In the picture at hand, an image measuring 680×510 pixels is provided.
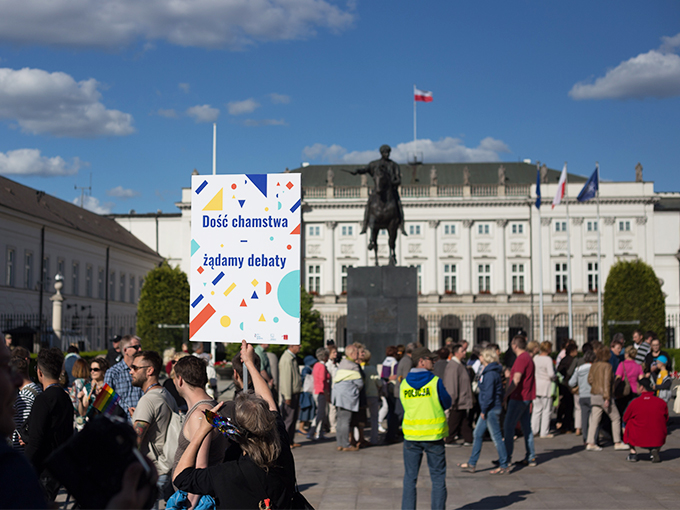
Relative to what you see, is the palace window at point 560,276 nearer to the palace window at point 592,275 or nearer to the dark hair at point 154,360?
the palace window at point 592,275

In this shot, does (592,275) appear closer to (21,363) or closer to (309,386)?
(309,386)

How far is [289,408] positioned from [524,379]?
169 inches

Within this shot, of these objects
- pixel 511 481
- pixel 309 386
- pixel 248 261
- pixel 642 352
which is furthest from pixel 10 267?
pixel 248 261

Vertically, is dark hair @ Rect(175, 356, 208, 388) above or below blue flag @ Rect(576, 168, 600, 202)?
below

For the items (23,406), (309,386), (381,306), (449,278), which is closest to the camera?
(23,406)

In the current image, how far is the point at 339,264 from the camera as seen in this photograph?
6994 cm

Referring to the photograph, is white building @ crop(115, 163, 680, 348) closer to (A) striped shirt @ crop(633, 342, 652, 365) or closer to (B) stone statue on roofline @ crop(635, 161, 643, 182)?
(B) stone statue on roofline @ crop(635, 161, 643, 182)

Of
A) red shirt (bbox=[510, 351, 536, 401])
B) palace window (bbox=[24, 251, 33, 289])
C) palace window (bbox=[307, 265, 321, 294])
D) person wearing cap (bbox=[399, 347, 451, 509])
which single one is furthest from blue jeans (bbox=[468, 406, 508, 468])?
palace window (bbox=[307, 265, 321, 294])

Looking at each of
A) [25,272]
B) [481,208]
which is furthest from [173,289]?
[481,208]

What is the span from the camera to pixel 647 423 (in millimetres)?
10516

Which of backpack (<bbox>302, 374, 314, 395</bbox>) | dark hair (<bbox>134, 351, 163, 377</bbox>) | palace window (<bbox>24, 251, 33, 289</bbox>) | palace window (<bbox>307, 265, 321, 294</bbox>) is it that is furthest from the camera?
palace window (<bbox>307, 265, 321, 294</bbox>)

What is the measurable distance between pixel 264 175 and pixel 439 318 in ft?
207

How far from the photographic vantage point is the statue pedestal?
53.6ft

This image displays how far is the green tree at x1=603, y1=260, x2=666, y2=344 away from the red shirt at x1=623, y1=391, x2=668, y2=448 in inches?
1599
